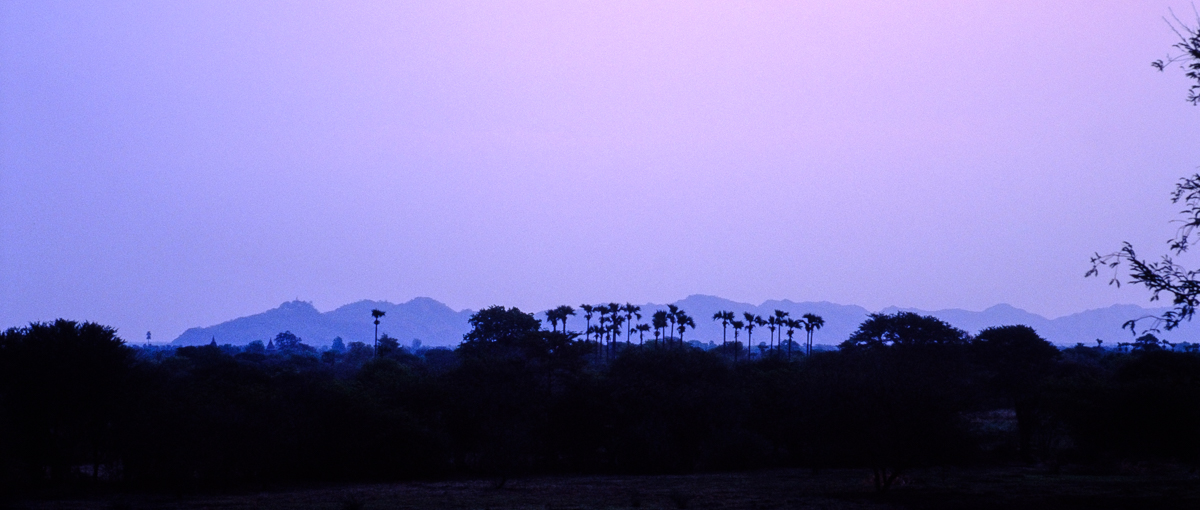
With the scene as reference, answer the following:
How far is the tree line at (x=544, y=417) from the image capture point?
121 feet

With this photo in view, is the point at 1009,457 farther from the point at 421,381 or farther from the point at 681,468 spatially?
the point at 421,381

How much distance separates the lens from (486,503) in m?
29.6

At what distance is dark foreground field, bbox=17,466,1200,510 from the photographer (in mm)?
28828

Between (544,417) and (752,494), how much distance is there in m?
20.5

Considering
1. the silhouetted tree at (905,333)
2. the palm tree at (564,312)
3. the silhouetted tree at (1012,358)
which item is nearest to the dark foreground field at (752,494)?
the silhouetted tree at (1012,358)

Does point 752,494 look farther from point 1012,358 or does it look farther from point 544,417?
point 1012,358

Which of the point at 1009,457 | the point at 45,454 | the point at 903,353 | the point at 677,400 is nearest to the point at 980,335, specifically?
the point at 903,353

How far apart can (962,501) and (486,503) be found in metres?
16.1

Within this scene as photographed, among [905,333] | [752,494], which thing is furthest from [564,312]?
[752,494]

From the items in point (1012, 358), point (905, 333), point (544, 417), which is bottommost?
point (544, 417)

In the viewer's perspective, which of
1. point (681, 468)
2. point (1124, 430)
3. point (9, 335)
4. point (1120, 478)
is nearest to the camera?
point (1120, 478)

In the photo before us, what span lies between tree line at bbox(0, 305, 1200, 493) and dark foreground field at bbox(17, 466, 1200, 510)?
183 cm

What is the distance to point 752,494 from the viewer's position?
33062 mm

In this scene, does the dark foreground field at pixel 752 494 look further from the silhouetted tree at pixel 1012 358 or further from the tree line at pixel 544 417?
the silhouetted tree at pixel 1012 358
